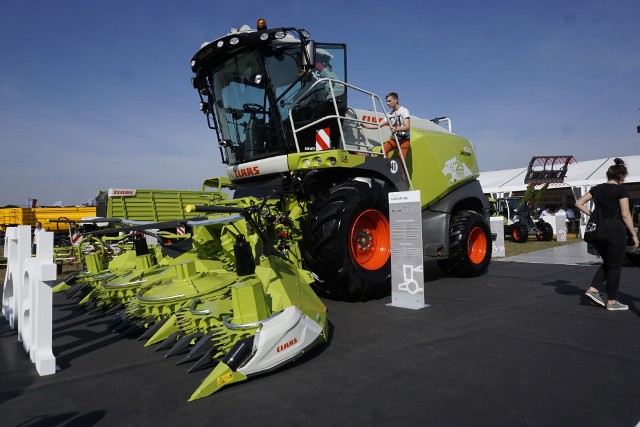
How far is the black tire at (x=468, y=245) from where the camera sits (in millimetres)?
6699

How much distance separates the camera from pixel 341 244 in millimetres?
4660

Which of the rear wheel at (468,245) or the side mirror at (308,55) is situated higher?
the side mirror at (308,55)

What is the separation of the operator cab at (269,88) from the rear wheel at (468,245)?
8.64ft

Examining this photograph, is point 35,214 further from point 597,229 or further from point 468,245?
point 597,229

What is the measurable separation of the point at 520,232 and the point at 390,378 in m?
14.3

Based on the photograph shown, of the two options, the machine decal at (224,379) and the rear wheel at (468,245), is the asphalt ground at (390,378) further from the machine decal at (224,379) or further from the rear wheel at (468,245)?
the rear wheel at (468,245)

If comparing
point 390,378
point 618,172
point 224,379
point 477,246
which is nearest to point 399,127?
point 618,172

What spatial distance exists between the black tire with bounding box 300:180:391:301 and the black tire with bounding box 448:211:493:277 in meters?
1.88

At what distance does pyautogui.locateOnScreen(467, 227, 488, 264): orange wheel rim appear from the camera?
24.1 feet

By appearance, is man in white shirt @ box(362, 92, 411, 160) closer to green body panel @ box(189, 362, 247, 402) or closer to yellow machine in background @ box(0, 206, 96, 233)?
green body panel @ box(189, 362, 247, 402)

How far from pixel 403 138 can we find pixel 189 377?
4.46 m

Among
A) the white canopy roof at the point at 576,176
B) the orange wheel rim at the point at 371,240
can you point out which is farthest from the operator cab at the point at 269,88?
the white canopy roof at the point at 576,176

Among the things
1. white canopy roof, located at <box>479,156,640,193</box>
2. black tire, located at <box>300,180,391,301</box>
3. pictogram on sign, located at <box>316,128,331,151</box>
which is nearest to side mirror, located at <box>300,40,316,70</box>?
pictogram on sign, located at <box>316,128,331,151</box>

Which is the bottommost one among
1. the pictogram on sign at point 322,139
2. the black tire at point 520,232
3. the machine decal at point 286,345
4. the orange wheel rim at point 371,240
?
the black tire at point 520,232
